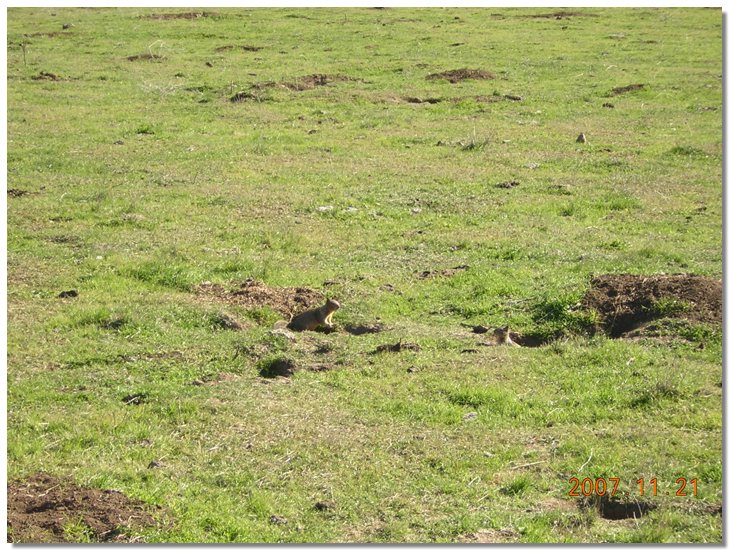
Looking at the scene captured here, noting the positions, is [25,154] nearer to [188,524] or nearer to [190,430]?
[190,430]

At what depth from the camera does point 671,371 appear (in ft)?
30.0

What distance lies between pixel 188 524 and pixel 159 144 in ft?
46.1

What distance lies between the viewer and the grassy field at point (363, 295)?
7258 millimetres

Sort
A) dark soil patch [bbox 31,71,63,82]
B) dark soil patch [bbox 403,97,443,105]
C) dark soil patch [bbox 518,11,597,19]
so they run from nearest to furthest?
dark soil patch [bbox 403,97,443,105] < dark soil patch [bbox 31,71,63,82] < dark soil patch [bbox 518,11,597,19]

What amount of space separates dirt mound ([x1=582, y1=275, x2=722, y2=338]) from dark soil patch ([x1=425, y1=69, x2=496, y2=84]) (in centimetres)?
1623

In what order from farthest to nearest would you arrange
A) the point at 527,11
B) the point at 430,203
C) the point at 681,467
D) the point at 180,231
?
1. the point at 527,11
2. the point at 430,203
3. the point at 180,231
4. the point at 681,467

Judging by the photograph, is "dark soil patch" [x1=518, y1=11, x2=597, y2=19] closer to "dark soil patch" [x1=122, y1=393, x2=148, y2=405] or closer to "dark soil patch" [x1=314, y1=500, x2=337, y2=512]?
"dark soil patch" [x1=122, y1=393, x2=148, y2=405]

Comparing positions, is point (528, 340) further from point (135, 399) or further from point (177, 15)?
point (177, 15)

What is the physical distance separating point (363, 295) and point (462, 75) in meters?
16.5

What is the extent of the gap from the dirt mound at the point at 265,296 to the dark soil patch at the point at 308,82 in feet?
46.9

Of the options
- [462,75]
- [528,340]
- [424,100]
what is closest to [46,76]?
[424,100]

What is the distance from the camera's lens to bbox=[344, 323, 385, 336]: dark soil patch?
34.6 ft

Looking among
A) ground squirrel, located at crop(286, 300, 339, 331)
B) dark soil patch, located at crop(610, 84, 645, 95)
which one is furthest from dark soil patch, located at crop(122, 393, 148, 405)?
dark soil patch, located at crop(610, 84, 645, 95)

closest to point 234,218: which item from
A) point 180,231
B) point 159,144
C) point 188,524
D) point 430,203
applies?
point 180,231
